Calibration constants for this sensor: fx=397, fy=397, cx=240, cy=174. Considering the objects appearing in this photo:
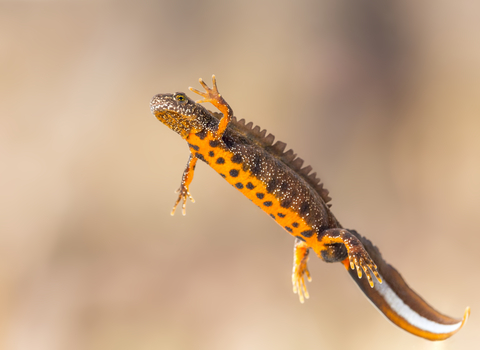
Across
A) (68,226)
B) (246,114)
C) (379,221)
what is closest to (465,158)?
(379,221)

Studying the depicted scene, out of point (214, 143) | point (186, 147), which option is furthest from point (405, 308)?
point (186, 147)

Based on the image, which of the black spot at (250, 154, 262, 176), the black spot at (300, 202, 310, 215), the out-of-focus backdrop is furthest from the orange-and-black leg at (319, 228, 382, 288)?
the out-of-focus backdrop

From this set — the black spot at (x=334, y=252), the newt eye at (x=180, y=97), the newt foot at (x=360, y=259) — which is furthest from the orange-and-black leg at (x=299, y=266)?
the newt eye at (x=180, y=97)

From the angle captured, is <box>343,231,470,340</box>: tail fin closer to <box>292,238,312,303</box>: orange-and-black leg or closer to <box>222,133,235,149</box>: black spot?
<box>292,238,312,303</box>: orange-and-black leg

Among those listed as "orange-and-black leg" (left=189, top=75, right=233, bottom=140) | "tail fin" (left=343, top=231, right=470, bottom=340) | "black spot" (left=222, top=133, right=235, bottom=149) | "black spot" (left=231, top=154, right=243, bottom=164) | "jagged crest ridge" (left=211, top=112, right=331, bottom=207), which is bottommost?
"tail fin" (left=343, top=231, right=470, bottom=340)

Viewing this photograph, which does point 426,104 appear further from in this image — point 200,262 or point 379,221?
point 200,262

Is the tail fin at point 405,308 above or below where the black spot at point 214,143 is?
below

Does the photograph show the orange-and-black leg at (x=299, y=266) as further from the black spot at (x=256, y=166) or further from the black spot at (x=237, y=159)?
the black spot at (x=237, y=159)

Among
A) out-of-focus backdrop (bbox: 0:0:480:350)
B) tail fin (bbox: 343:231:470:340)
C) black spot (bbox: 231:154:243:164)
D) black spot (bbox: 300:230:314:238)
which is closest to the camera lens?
black spot (bbox: 231:154:243:164)

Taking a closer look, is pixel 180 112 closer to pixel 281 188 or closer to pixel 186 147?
pixel 281 188
